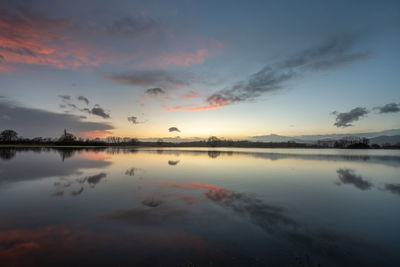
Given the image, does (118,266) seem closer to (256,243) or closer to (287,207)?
(256,243)

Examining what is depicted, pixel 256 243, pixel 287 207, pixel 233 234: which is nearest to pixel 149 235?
pixel 233 234

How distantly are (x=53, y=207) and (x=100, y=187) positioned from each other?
159 inches

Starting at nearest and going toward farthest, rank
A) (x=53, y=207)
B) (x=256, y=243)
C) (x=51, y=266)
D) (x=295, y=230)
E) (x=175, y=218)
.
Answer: (x=51, y=266), (x=256, y=243), (x=295, y=230), (x=175, y=218), (x=53, y=207)

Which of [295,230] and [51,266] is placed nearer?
[51,266]

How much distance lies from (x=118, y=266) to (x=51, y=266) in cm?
173

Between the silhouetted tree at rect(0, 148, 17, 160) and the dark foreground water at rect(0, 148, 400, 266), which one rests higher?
the silhouetted tree at rect(0, 148, 17, 160)

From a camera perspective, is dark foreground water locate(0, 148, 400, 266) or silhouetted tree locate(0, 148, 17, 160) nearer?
dark foreground water locate(0, 148, 400, 266)

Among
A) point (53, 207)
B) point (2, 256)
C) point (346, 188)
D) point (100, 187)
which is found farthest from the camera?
point (346, 188)

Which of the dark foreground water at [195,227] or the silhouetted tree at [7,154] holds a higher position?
the silhouetted tree at [7,154]

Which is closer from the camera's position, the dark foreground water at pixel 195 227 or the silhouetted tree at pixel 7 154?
the dark foreground water at pixel 195 227

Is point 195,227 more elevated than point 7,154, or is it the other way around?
point 7,154

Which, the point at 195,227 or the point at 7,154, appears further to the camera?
the point at 7,154

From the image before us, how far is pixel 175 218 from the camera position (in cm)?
798

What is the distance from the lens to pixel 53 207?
9016mm
